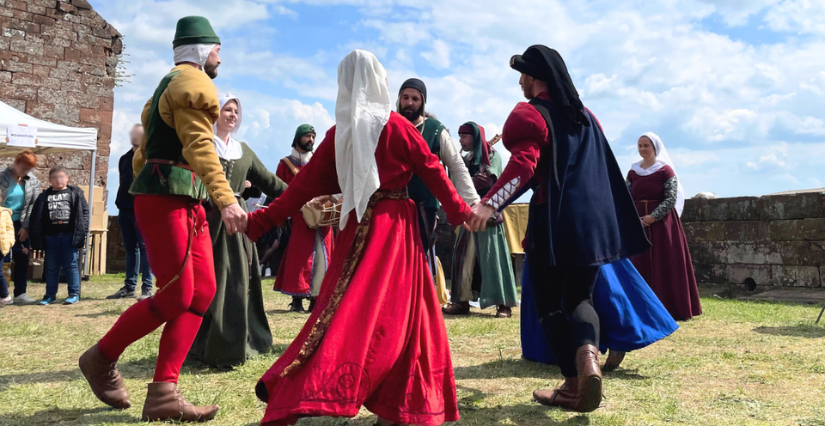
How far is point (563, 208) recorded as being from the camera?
3.25 m

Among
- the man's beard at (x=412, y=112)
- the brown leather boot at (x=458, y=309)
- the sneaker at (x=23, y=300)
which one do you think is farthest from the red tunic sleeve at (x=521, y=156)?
the sneaker at (x=23, y=300)

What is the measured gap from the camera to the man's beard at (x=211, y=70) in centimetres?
Answer: 345

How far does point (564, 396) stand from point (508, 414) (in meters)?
0.29

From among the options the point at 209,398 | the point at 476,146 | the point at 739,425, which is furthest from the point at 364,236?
the point at 476,146

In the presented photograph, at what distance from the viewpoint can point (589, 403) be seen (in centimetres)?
303

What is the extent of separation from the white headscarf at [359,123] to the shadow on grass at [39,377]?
2.29m

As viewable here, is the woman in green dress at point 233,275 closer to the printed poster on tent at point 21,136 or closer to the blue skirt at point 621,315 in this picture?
the blue skirt at point 621,315

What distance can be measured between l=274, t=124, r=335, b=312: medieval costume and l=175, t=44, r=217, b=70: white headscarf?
3.57 m

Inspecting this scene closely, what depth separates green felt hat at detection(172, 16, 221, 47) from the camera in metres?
3.35

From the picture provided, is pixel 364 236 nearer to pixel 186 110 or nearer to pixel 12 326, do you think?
pixel 186 110

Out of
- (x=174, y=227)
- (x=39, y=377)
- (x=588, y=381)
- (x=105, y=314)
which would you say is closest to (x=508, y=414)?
(x=588, y=381)

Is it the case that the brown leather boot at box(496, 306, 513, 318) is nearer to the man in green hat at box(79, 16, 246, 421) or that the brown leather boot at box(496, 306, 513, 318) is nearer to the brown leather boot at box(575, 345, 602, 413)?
the brown leather boot at box(575, 345, 602, 413)

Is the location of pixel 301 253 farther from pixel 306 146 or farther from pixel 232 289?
pixel 232 289

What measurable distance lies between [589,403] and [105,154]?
45.8ft
